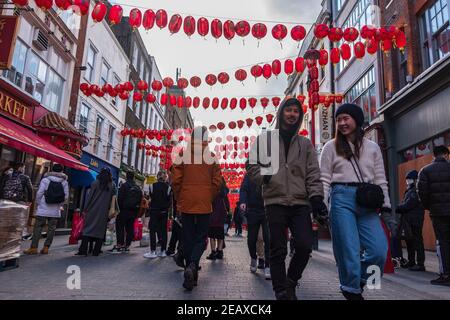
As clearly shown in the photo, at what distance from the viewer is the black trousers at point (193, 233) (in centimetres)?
457

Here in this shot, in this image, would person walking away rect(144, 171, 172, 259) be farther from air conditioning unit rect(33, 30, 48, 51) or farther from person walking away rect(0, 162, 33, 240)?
air conditioning unit rect(33, 30, 48, 51)

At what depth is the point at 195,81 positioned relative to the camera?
12.9 m

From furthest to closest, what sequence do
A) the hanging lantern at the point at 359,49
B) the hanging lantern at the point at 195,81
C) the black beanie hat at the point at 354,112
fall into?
the hanging lantern at the point at 195,81 → the hanging lantern at the point at 359,49 → the black beanie hat at the point at 354,112

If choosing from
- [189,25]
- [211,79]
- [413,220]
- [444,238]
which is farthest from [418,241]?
[211,79]

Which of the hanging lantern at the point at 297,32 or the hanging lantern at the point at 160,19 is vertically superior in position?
the hanging lantern at the point at 297,32

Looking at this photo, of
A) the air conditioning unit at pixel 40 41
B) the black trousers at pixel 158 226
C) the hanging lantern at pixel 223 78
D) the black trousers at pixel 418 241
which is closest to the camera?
the black trousers at pixel 418 241

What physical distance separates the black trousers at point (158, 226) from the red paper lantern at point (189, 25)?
4.72 meters

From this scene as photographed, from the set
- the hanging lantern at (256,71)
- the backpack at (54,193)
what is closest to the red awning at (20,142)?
the backpack at (54,193)

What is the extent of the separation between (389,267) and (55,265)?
5818 millimetres

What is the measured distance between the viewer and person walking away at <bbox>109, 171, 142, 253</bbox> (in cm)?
836

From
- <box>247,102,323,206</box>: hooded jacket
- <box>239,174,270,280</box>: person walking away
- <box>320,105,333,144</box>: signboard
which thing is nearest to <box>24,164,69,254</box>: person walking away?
<box>239,174,270,280</box>: person walking away

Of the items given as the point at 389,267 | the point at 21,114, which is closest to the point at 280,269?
the point at 389,267

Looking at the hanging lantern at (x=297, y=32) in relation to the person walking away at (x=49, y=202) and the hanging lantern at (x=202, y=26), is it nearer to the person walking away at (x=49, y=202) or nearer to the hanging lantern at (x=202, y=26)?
the hanging lantern at (x=202, y=26)

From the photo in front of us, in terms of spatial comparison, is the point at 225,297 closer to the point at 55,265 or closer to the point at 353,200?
the point at 353,200
